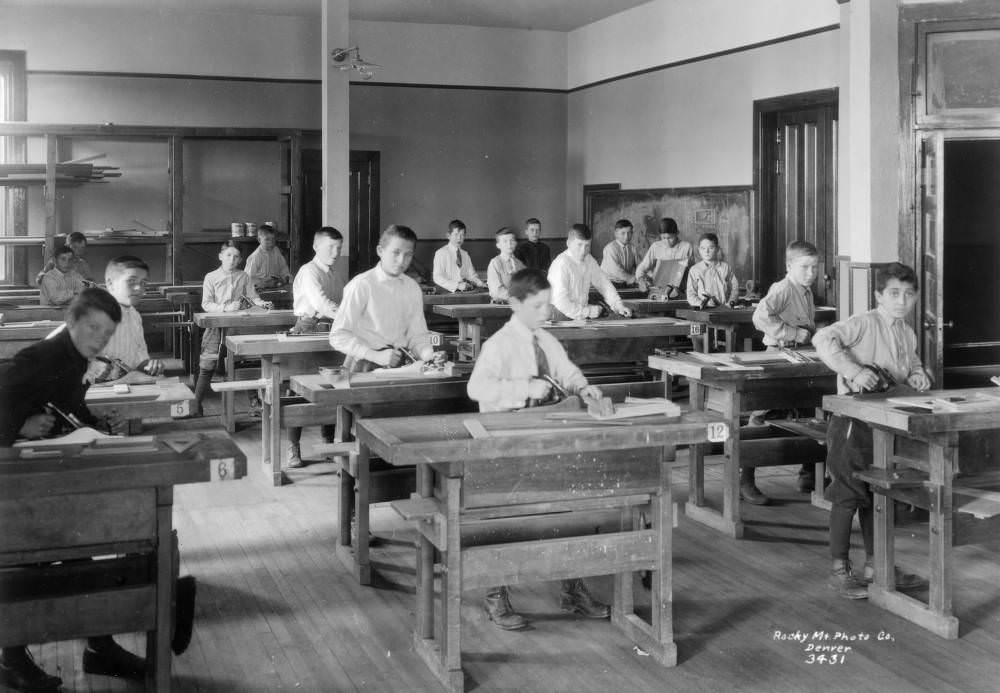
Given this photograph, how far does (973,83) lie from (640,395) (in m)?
2.68

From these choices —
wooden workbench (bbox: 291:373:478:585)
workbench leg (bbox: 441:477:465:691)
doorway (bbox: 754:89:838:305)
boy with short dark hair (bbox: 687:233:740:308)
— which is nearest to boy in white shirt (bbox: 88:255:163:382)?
wooden workbench (bbox: 291:373:478:585)

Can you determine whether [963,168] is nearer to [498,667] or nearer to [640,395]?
[640,395]

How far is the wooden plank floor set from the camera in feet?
11.8

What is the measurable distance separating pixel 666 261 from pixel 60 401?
9.43m

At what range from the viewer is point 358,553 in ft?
15.3

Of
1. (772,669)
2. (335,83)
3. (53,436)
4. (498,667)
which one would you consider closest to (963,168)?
(772,669)

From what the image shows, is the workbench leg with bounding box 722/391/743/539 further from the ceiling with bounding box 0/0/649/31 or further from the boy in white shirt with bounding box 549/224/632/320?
the ceiling with bounding box 0/0/649/31

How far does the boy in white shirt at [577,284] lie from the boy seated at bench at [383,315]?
8.85 feet

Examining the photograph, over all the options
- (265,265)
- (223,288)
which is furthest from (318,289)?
(265,265)

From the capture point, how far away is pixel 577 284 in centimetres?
891

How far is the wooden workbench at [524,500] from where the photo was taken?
352cm

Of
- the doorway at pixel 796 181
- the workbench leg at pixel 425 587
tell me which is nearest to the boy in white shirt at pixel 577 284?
the doorway at pixel 796 181

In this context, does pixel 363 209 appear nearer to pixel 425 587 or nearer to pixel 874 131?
pixel 874 131

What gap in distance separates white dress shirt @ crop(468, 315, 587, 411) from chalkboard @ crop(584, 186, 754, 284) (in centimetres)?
745
